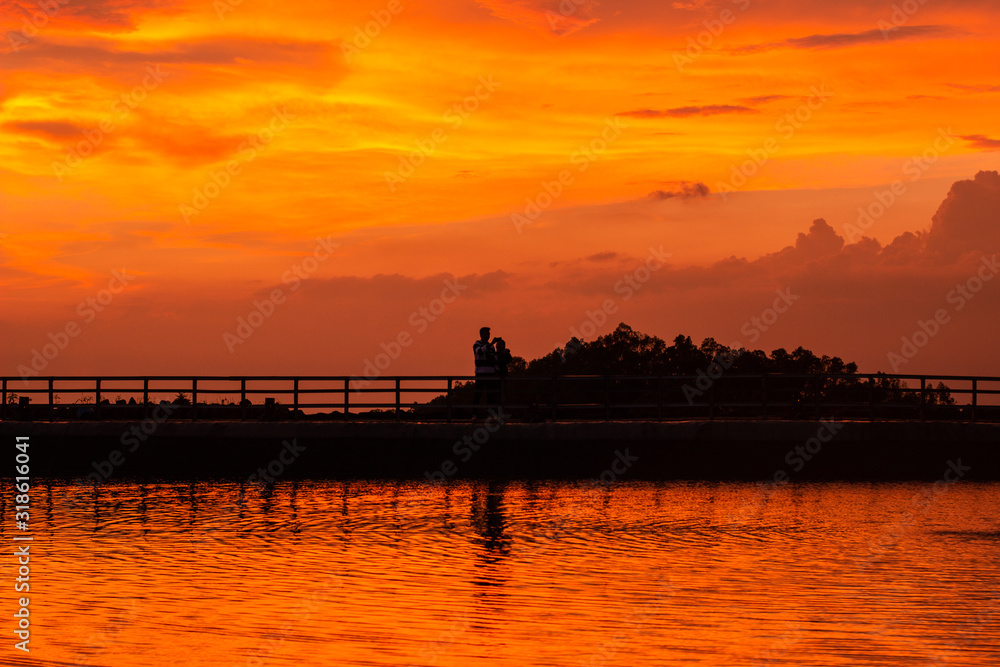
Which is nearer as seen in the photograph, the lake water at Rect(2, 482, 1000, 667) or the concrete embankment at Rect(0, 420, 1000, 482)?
the lake water at Rect(2, 482, 1000, 667)

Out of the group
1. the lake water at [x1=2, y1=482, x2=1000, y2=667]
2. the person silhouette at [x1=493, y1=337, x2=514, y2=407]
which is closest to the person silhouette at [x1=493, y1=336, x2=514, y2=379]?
the person silhouette at [x1=493, y1=337, x2=514, y2=407]

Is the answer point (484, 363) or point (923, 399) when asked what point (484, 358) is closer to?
point (484, 363)

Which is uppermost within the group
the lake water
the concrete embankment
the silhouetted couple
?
the silhouetted couple

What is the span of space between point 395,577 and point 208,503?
809cm

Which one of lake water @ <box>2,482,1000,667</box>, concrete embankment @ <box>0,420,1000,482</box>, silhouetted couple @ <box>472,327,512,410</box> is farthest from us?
silhouetted couple @ <box>472,327,512,410</box>

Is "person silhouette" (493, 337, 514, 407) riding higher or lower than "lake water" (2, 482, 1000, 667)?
higher

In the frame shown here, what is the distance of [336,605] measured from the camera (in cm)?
1078

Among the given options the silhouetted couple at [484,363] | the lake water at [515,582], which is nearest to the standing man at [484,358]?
the silhouetted couple at [484,363]

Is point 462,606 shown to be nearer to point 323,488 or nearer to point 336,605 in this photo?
point 336,605

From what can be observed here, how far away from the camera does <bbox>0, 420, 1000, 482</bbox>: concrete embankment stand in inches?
974

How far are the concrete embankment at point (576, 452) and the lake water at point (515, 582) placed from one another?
5.18 meters

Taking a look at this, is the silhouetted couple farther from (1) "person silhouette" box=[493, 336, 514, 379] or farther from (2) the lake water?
(2) the lake water

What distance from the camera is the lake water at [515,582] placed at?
30.2 feet

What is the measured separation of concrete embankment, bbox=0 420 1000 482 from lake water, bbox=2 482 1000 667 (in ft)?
17.0
